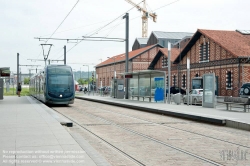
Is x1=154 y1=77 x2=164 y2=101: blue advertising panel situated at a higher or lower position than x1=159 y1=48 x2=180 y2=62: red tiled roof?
lower

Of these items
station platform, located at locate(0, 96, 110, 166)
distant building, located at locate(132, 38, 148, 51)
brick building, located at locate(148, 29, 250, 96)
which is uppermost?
distant building, located at locate(132, 38, 148, 51)

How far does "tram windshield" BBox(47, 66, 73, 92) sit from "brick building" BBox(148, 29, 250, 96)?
2124 cm

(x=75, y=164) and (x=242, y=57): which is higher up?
(x=242, y=57)

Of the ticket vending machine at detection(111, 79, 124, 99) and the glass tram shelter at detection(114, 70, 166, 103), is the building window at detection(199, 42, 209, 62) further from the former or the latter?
the glass tram shelter at detection(114, 70, 166, 103)

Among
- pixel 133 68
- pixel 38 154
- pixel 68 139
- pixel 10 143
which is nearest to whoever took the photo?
pixel 38 154

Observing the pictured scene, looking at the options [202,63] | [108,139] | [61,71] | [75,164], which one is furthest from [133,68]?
[75,164]

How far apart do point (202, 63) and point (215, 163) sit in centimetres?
4289

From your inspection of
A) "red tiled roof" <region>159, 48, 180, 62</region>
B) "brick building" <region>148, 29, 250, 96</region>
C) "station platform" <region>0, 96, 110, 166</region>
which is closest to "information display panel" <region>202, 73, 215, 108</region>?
"station platform" <region>0, 96, 110, 166</region>

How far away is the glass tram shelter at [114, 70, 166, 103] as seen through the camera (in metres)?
29.8

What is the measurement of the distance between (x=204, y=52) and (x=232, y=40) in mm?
3912

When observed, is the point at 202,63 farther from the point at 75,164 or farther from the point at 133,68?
the point at 75,164

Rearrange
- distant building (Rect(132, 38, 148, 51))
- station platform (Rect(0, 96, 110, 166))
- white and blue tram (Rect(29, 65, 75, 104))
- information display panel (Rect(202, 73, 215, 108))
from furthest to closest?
distant building (Rect(132, 38, 148, 51)), white and blue tram (Rect(29, 65, 75, 104)), information display panel (Rect(202, 73, 215, 108)), station platform (Rect(0, 96, 110, 166))

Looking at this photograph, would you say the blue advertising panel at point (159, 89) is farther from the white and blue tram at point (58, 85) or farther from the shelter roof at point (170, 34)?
the shelter roof at point (170, 34)

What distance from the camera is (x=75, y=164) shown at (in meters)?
6.74
